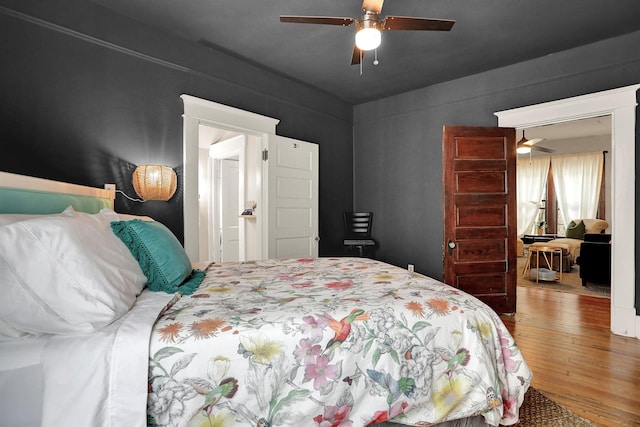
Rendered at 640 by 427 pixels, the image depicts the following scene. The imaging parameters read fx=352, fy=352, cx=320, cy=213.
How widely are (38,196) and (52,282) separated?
83 centimetres

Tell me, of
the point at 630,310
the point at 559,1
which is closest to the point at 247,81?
the point at 559,1

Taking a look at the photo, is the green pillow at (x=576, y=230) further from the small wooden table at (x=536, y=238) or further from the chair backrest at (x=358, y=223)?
the chair backrest at (x=358, y=223)

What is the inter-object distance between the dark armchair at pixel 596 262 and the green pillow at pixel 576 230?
2.54 metres

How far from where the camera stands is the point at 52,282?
109 centimetres

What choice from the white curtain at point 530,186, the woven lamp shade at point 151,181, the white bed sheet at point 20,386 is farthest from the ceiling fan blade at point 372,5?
the white curtain at point 530,186

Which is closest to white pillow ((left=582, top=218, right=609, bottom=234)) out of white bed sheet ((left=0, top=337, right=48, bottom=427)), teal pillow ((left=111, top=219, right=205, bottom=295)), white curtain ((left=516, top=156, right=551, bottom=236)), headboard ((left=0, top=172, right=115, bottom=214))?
white curtain ((left=516, top=156, right=551, bottom=236))

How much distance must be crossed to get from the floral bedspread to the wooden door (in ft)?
7.39

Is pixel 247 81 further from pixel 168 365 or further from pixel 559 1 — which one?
pixel 168 365

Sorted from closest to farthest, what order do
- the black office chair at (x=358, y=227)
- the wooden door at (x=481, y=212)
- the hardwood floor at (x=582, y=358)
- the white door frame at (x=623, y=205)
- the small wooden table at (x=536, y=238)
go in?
the hardwood floor at (x=582, y=358)
the white door frame at (x=623, y=205)
the wooden door at (x=481, y=212)
the black office chair at (x=358, y=227)
the small wooden table at (x=536, y=238)

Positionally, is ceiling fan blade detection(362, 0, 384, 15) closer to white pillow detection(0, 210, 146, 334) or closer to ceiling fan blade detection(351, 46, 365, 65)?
ceiling fan blade detection(351, 46, 365, 65)

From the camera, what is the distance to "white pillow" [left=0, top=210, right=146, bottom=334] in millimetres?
1055

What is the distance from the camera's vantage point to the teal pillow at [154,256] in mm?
1590

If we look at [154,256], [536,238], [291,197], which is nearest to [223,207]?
[291,197]

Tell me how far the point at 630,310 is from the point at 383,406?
316 cm
